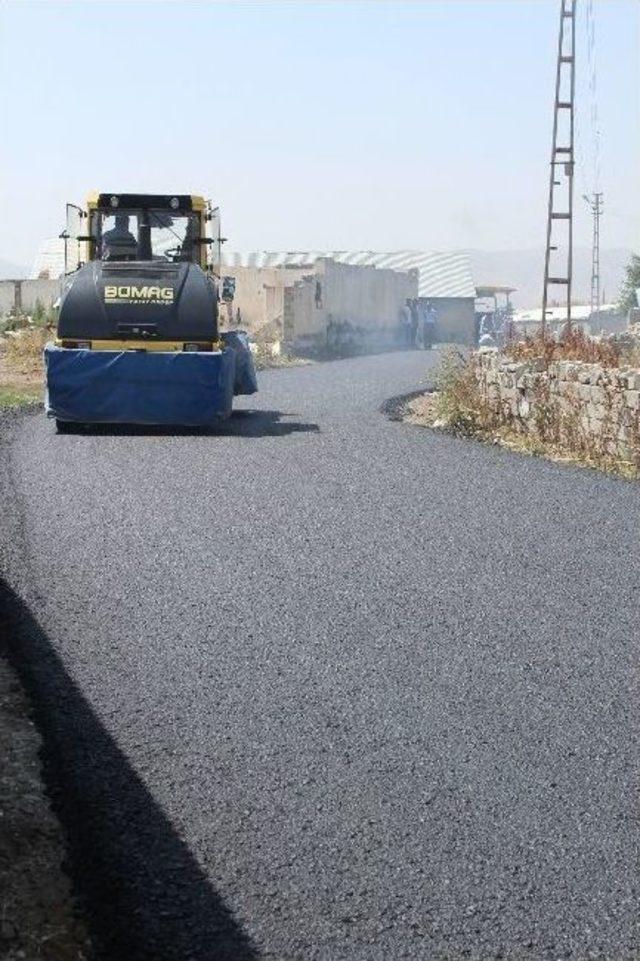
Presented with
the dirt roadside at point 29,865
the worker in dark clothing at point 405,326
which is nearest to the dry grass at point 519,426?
the dirt roadside at point 29,865

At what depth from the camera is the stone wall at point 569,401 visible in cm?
1520

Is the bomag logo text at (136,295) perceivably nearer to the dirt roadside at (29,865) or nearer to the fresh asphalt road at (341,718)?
the fresh asphalt road at (341,718)

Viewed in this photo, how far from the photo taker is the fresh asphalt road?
13.7 ft

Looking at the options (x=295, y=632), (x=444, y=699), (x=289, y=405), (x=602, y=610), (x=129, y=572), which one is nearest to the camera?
(x=444, y=699)

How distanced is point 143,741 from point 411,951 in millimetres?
1933

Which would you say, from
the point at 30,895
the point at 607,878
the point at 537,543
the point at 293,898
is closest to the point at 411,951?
the point at 293,898

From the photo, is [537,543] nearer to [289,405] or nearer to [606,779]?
[606,779]

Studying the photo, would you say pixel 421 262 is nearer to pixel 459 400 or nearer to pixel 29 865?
pixel 459 400

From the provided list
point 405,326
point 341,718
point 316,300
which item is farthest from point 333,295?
point 341,718

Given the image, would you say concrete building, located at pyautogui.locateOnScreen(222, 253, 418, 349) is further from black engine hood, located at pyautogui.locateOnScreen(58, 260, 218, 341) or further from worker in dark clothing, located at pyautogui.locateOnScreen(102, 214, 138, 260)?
black engine hood, located at pyautogui.locateOnScreen(58, 260, 218, 341)

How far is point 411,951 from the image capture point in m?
3.94

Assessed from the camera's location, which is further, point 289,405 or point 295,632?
point 289,405

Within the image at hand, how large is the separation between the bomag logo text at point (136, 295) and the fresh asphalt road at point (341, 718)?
19.9 feet

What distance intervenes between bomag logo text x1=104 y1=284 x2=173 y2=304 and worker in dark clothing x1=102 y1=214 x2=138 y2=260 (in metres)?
1.28
